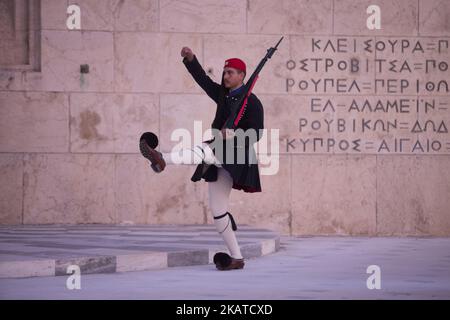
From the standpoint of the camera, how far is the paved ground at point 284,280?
8.16 meters

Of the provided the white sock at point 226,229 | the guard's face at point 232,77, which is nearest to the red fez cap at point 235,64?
the guard's face at point 232,77

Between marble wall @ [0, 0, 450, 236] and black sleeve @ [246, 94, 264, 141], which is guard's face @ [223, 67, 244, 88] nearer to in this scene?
black sleeve @ [246, 94, 264, 141]

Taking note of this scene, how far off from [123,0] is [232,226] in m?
6.36

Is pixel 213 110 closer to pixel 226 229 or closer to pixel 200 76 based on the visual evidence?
pixel 200 76

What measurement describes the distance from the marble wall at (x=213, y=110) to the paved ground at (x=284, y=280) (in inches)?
105

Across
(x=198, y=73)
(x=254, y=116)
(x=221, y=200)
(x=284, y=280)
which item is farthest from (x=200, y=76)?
(x=284, y=280)

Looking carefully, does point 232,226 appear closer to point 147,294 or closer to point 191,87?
point 147,294

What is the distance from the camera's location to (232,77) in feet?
32.7

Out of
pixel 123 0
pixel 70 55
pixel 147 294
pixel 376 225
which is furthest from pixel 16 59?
pixel 147 294

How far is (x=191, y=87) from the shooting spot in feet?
50.8

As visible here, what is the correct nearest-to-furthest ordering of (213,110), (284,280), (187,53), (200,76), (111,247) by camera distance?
1. (284,280)
2. (187,53)
3. (200,76)
4. (111,247)
5. (213,110)

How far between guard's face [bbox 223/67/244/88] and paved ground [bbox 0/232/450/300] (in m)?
1.80

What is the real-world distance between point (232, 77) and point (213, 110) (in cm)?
552

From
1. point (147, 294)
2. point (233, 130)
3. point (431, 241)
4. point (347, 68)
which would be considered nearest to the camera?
point (147, 294)
